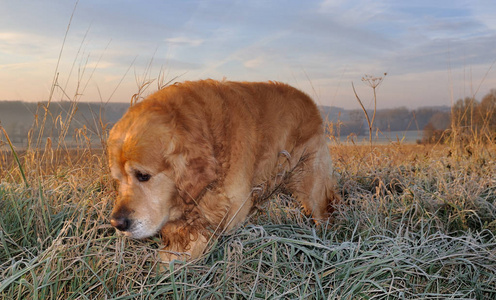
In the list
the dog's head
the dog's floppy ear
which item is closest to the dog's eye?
the dog's head

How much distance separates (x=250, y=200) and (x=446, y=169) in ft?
9.86

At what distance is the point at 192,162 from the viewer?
9.04 feet

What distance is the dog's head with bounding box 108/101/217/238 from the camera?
260cm

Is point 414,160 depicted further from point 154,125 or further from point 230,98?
point 154,125

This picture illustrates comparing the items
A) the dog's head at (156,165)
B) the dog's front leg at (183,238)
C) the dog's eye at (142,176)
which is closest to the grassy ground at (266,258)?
the dog's front leg at (183,238)

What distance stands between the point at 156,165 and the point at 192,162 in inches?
9.5

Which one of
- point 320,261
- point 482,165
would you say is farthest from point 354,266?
point 482,165

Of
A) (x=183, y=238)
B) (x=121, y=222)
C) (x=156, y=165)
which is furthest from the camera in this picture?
(x=183, y=238)

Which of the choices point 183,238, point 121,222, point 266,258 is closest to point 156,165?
point 121,222

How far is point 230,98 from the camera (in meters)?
3.07

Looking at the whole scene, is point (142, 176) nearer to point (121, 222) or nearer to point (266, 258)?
point (121, 222)

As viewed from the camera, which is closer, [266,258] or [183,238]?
[266,258]

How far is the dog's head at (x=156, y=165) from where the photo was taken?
8.54ft

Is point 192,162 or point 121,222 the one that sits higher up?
point 192,162
